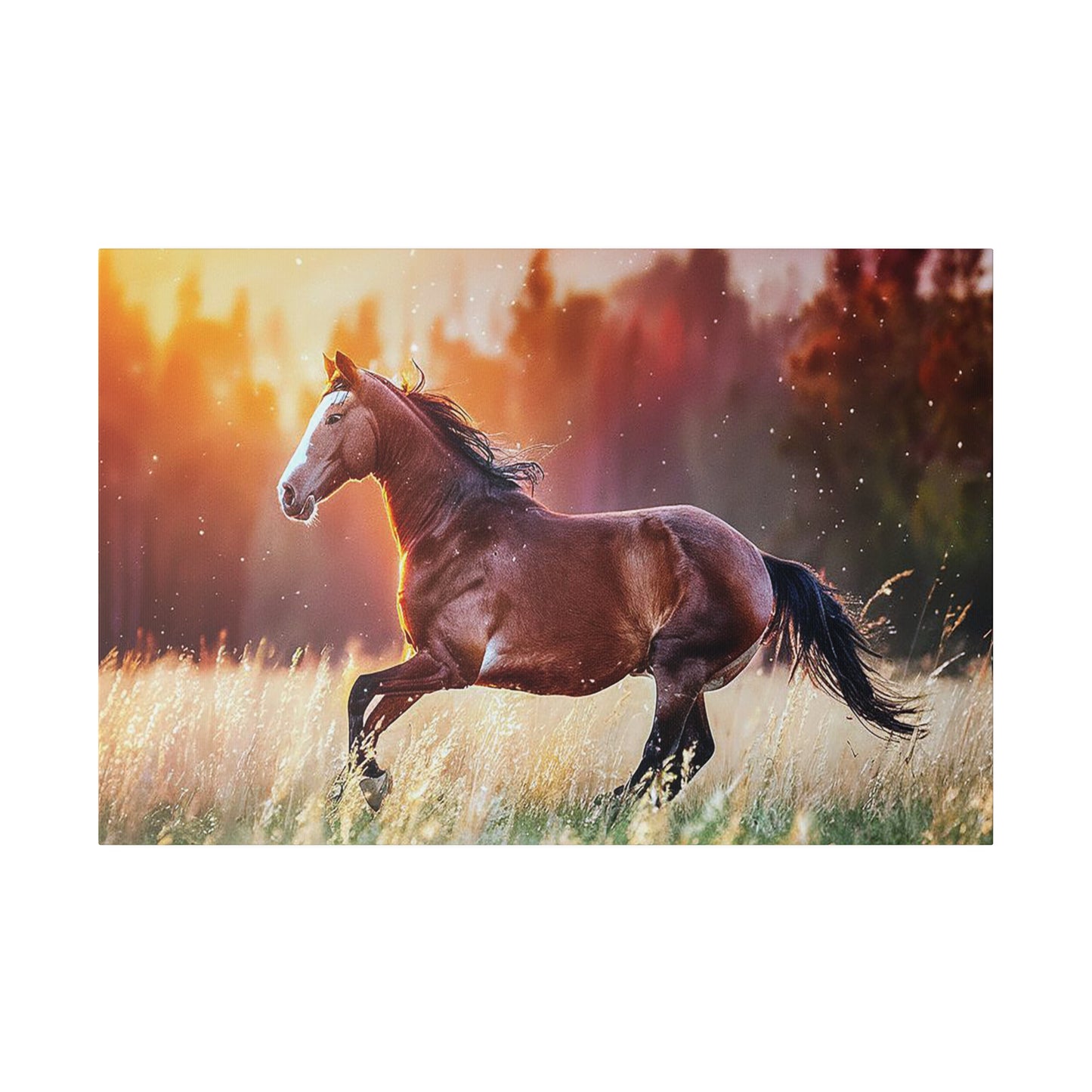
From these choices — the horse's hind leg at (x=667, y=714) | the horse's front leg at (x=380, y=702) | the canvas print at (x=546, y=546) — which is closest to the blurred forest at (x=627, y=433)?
the canvas print at (x=546, y=546)

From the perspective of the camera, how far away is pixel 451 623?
534 cm

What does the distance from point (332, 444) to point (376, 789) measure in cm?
147

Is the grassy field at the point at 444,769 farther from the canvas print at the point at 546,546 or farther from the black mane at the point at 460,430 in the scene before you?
the black mane at the point at 460,430

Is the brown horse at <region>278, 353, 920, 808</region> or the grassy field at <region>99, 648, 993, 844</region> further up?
the brown horse at <region>278, 353, 920, 808</region>

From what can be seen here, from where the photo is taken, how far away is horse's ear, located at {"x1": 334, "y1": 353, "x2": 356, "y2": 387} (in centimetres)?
538

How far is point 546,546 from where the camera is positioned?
5.37 metres

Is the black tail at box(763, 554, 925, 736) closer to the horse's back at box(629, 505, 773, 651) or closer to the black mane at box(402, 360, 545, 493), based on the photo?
the horse's back at box(629, 505, 773, 651)

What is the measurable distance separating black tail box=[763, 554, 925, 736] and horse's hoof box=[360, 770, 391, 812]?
1756 millimetres

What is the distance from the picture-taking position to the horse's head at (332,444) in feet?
17.6

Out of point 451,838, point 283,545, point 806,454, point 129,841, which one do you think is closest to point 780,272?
point 806,454

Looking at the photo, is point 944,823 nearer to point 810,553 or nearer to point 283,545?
point 810,553

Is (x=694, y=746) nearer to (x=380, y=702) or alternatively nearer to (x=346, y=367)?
(x=380, y=702)

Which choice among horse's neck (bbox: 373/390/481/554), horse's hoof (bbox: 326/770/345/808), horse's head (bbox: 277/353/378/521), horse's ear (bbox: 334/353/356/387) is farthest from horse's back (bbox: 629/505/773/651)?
horse's hoof (bbox: 326/770/345/808)

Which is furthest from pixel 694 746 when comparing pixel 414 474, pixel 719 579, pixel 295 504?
pixel 295 504
